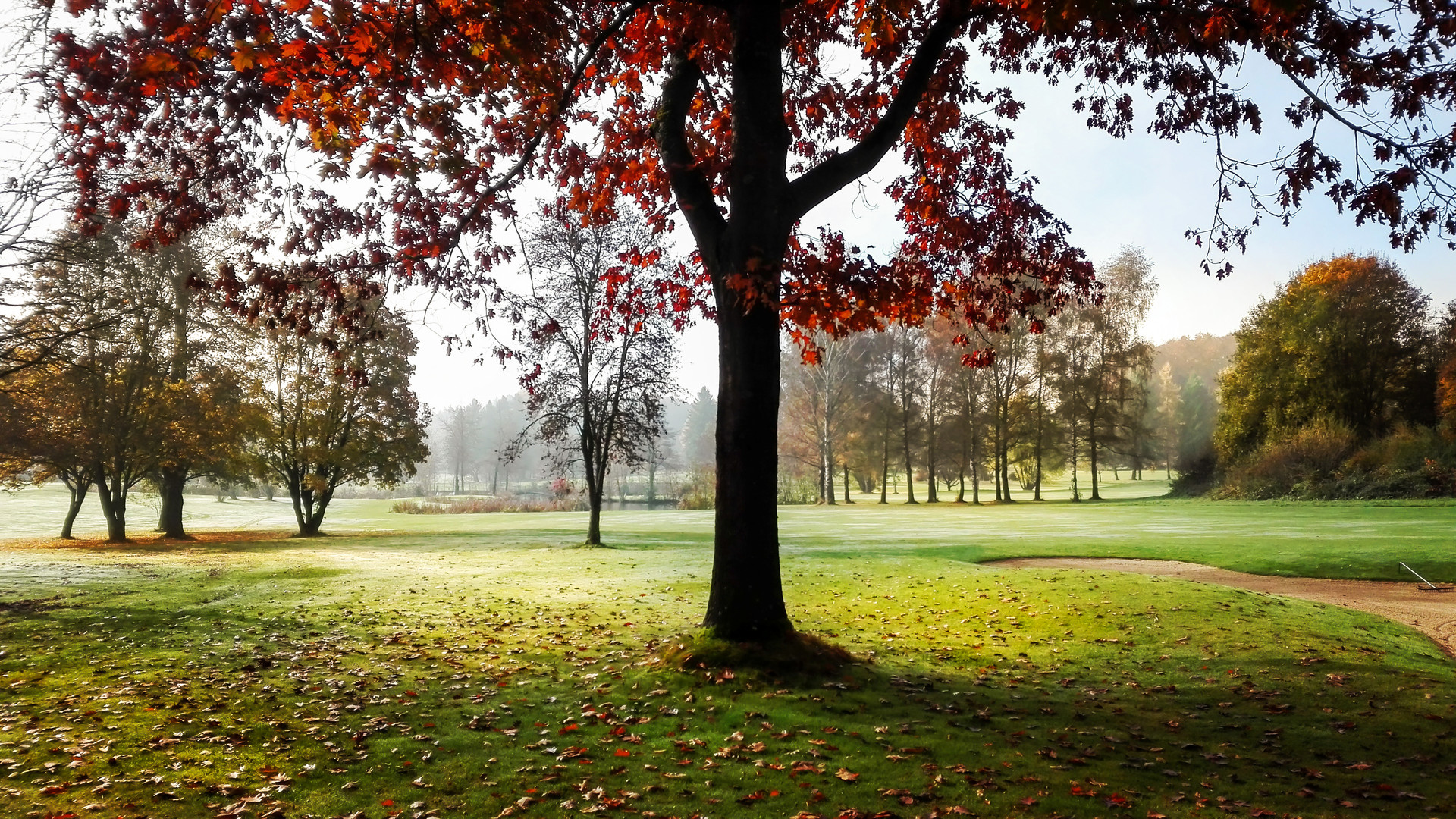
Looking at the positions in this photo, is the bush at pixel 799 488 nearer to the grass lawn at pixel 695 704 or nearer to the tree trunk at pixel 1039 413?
the tree trunk at pixel 1039 413

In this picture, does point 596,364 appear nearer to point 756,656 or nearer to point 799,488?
point 756,656

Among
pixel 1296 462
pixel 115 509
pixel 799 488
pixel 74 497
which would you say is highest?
pixel 1296 462

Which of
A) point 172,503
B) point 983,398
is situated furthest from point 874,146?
point 983,398

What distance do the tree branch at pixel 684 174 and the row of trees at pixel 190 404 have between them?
61.9ft

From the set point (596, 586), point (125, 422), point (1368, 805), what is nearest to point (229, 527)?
point (125, 422)

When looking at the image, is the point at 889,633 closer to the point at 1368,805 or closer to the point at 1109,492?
the point at 1368,805

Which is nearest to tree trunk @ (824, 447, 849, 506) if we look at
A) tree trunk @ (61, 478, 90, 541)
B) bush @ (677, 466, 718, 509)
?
bush @ (677, 466, 718, 509)

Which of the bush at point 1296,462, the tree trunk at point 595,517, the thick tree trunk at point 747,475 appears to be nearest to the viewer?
the thick tree trunk at point 747,475

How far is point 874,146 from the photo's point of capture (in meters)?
7.62

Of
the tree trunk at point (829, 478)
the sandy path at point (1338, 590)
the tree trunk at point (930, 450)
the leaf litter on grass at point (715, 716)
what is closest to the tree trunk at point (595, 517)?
the sandy path at point (1338, 590)

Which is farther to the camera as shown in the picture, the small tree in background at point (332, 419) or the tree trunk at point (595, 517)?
the small tree in background at point (332, 419)

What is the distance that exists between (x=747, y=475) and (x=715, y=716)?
7.25 ft

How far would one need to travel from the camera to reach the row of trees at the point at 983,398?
4247 cm

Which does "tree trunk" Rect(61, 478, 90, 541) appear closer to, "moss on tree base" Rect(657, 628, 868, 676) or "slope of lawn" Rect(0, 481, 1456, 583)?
"slope of lawn" Rect(0, 481, 1456, 583)
